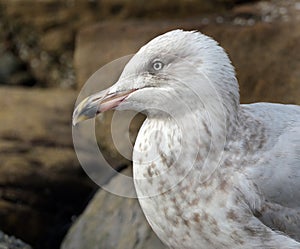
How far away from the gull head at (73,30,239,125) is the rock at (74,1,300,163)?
1690 millimetres

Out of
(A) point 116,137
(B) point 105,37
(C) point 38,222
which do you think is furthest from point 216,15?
(C) point 38,222

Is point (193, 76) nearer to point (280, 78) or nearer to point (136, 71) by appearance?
point (136, 71)

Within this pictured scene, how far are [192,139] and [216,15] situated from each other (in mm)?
2864

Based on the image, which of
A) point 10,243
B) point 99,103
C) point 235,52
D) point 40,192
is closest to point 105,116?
point 40,192

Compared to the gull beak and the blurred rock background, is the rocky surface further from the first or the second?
the gull beak

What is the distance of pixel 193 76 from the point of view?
324cm

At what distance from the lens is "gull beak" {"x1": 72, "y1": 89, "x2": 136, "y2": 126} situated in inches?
127

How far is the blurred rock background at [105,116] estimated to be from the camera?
15.5 feet

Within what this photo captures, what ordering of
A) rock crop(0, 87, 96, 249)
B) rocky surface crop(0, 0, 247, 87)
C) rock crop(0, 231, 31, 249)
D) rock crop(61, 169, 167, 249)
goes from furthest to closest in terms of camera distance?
rocky surface crop(0, 0, 247, 87)
rock crop(0, 87, 96, 249)
rock crop(0, 231, 31, 249)
rock crop(61, 169, 167, 249)

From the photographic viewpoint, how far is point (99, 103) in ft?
10.7

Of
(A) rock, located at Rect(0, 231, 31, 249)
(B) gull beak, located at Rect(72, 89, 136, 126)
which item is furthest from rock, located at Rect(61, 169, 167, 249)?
(B) gull beak, located at Rect(72, 89, 136, 126)

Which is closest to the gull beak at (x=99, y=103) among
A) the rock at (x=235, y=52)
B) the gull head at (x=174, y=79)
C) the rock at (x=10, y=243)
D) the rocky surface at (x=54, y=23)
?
the gull head at (x=174, y=79)

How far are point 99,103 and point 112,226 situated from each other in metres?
1.47

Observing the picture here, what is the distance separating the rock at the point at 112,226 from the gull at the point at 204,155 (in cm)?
99
